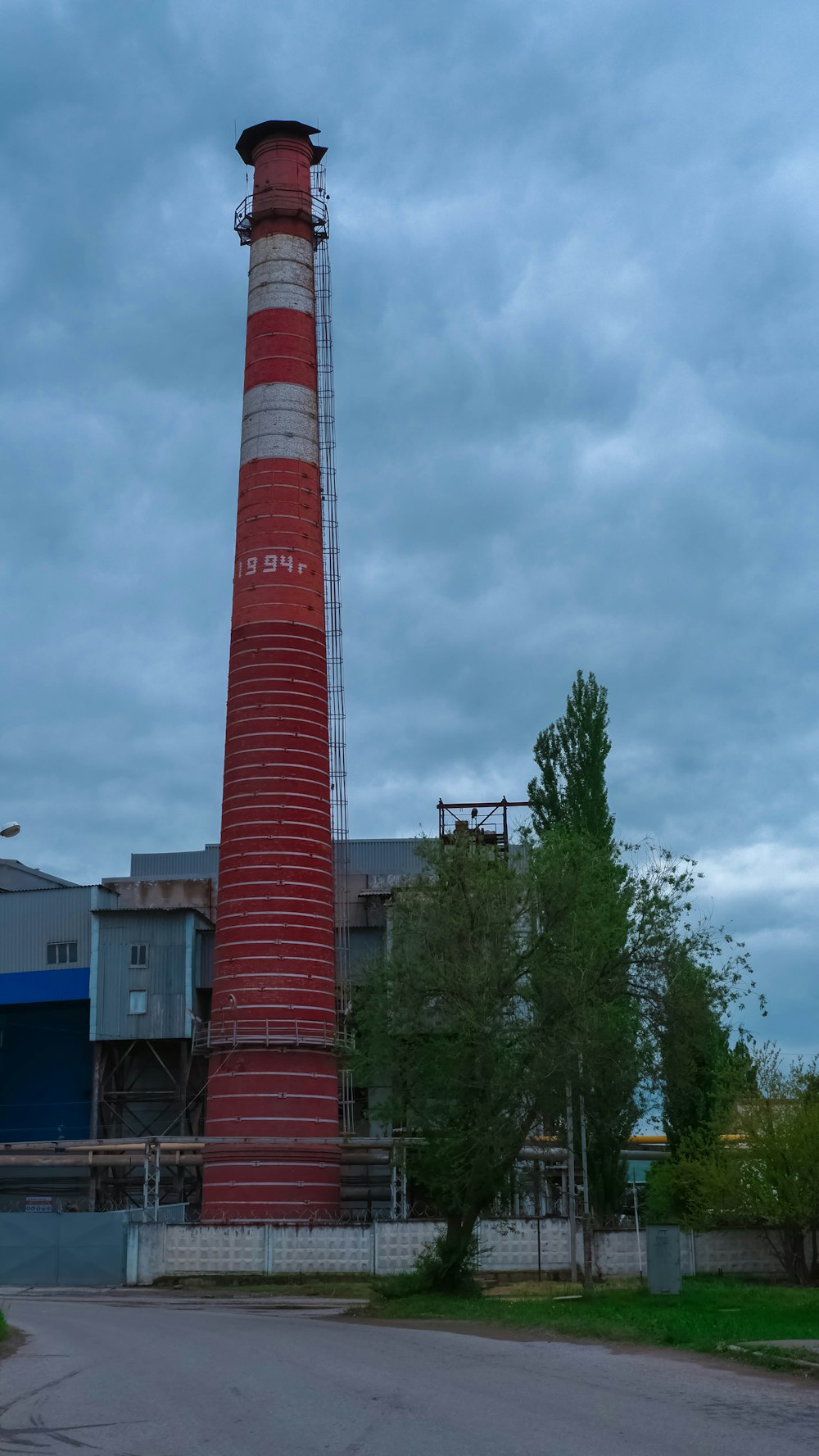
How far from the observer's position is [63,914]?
6688cm

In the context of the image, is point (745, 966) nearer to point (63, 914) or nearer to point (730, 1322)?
point (730, 1322)

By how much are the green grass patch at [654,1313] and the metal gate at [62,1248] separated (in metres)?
13.7

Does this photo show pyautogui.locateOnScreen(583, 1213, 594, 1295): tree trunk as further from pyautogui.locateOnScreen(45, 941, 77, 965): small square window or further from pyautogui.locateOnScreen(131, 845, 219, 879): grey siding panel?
pyautogui.locateOnScreen(131, 845, 219, 879): grey siding panel

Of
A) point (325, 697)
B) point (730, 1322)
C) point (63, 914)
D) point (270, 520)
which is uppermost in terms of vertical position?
point (270, 520)

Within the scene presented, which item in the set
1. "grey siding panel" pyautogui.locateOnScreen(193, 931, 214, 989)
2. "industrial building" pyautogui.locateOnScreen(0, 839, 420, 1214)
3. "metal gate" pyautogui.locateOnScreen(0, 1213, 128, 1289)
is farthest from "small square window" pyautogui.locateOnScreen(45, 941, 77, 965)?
"metal gate" pyautogui.locateOnScreen(0, 1213, 128, 1289)

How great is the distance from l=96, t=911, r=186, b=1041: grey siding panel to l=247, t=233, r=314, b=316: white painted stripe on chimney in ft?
89.3

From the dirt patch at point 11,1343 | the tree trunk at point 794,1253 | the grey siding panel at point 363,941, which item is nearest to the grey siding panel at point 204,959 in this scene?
the grey siding panel at point 363,941

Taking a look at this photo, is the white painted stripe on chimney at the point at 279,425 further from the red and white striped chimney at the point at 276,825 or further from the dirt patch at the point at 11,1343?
the dirt patch at the point at 11,1343

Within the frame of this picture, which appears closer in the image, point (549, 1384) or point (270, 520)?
point (549, 1384)

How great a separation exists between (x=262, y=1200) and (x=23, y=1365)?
2710 cm

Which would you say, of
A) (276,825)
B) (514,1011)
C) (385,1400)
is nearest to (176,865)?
(276,825)

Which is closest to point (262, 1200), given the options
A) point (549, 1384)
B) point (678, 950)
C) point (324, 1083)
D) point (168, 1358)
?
point (324, 1083)

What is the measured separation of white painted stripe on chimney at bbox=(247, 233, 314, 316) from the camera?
52.4 m

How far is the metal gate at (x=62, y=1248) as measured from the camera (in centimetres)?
4178
